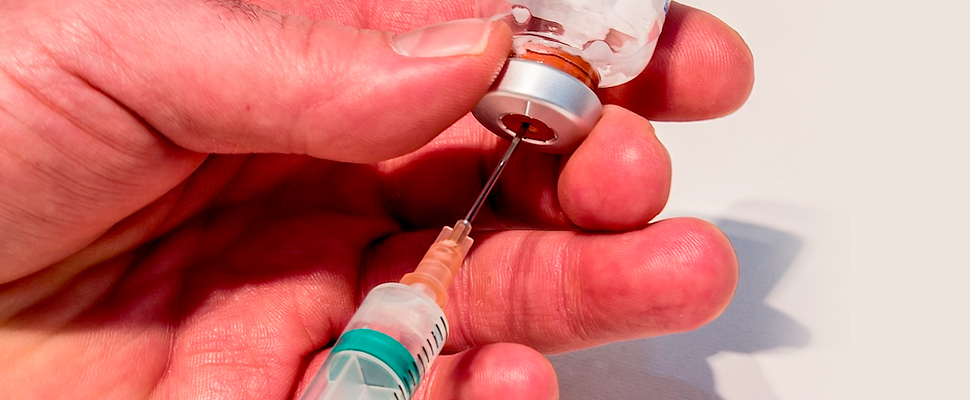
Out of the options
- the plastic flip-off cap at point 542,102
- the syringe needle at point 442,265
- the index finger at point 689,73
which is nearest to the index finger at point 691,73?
the index finger at point 689,73

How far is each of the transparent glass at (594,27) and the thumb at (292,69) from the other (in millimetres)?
64

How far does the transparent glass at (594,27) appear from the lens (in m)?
0.67

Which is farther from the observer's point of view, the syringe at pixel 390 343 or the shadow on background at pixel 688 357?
the shadow on background at pixel 688 357

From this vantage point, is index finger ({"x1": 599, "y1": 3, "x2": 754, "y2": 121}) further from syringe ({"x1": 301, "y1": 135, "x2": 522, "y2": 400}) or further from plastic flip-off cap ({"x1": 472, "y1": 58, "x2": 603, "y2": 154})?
syringe ({"x1": 301, "y1": 135, "x2": 522, "y2": 400})

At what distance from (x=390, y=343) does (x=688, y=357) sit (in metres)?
0.53

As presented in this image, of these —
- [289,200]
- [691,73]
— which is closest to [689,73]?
[691,73]

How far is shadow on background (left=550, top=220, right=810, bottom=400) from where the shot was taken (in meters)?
0.93

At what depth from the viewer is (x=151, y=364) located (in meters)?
0.73

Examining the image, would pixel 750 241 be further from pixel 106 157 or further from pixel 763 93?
pixel 106 157

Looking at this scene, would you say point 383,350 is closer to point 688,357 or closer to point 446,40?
point 446,40

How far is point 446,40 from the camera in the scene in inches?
24.2

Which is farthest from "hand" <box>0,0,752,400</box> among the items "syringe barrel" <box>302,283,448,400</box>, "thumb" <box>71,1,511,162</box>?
"syringe barrel" <box>302,283,448,400</box>

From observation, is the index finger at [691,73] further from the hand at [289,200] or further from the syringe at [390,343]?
the syringe at [390,343]

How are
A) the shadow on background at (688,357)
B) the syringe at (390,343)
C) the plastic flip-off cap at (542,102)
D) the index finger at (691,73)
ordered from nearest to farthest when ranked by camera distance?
the syringe at (390,343)
the plastic flip-off cap at (542,102)
the index finger at (691,73)
the shadow on background at (688,357)
